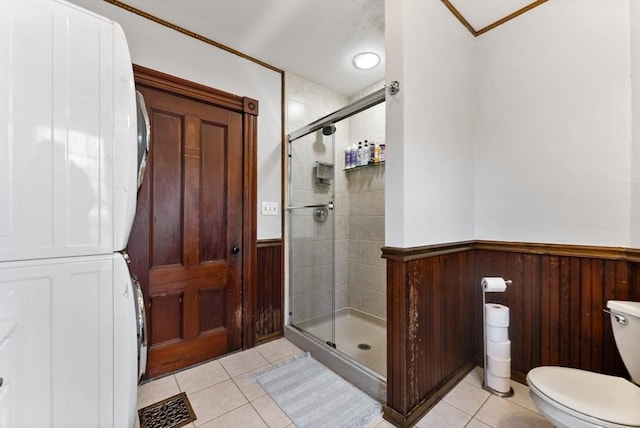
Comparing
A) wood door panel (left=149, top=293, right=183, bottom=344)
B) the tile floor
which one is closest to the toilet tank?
the tile floor

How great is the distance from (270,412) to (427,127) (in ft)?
6.25

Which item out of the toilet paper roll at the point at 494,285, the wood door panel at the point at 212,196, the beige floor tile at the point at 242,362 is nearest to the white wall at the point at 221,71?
the wood door panel at the point at 212,196

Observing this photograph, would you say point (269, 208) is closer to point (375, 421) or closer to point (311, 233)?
point (311, 233)

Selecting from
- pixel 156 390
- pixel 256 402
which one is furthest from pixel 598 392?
pixel 156 390

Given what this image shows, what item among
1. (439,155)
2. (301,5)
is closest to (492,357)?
(439,155)

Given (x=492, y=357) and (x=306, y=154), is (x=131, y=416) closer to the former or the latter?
(x=492, y=357)

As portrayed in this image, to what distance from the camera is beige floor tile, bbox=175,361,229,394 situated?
1.78 metres

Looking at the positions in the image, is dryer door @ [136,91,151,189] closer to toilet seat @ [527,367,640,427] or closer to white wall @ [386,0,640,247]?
white wall @ [386,0,640,247]

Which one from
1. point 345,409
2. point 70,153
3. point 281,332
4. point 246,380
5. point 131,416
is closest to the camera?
point 70,153

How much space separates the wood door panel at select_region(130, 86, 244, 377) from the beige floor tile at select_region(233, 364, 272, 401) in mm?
375

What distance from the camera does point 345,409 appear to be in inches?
61.1

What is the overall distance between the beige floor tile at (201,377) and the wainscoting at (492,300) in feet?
3.84

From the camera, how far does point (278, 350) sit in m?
2.25

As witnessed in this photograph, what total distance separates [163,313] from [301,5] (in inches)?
92.3
